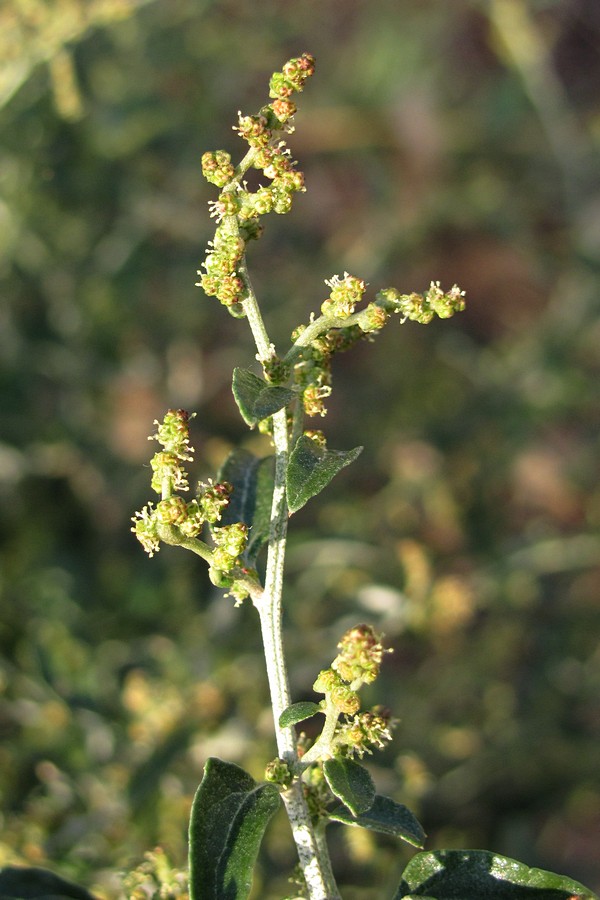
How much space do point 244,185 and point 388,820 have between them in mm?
1043

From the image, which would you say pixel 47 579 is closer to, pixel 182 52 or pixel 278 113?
pixel 182 52

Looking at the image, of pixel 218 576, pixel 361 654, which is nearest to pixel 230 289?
pixel 218 576

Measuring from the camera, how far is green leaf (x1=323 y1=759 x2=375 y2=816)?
137cm

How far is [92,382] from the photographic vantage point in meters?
4.37

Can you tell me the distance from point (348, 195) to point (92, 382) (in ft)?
11.1

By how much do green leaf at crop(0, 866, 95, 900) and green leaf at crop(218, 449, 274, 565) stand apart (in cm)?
74

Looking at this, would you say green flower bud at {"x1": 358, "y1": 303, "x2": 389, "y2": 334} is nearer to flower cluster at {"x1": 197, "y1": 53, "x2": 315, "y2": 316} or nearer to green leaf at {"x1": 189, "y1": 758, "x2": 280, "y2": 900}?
flower cluster at {"x1": 197, "y1": 53, "x2": 315, "y2": 316}

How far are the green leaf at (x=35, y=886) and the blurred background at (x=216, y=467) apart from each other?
0.35m

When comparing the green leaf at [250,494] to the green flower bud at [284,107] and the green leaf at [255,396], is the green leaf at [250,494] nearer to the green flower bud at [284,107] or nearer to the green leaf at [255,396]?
the green leaf at [255,396]

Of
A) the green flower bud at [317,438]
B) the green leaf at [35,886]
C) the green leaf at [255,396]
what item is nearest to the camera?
the green leaf at [255,396]

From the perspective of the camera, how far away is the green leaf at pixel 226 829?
4.48ft

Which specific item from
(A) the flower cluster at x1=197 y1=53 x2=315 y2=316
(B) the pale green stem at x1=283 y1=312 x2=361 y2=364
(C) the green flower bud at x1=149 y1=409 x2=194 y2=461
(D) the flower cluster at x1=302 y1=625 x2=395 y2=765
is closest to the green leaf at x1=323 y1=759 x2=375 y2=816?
(D) the flower cluster at x1=302 y1=625 x2=395 y2=765

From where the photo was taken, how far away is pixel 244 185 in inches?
58.2

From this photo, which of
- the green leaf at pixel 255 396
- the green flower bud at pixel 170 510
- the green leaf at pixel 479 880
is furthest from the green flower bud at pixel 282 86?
the green leaf at pixel 479 880
